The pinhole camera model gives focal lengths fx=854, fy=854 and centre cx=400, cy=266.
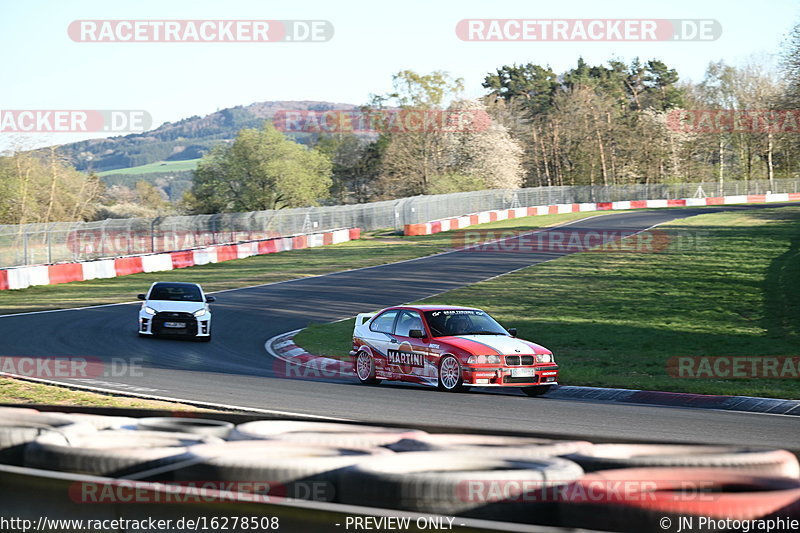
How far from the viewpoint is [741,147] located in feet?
350

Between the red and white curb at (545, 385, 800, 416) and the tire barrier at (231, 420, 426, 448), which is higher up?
the tire barrier at (231, 420, 426, 448)

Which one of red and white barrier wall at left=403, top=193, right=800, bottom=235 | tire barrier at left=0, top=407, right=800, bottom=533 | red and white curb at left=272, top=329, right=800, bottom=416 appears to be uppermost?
red and white barrier wall at left=403, top=193, right=800, bottom=235

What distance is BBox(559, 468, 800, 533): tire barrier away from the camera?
3.44m

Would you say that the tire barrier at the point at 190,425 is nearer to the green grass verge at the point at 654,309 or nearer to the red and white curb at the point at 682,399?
the red and white curb at the point at 682,399

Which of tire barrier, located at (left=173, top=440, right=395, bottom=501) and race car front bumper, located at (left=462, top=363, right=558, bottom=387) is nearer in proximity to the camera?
tire barrier, located at (left=173, top=440, right=395, bottom=501)

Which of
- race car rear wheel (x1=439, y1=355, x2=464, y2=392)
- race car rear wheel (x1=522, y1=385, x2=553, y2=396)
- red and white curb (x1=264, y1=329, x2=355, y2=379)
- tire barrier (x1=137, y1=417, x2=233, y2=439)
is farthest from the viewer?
red and white curb (x1=264, y1=329, x2=355, y2=379)

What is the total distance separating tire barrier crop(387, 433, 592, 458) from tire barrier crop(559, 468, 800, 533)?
681mm

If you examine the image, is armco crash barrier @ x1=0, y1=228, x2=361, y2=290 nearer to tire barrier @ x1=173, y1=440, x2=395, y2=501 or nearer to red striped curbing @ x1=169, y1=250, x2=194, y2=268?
red striped curbing @ x1=169, y1=250, x2=194, y2=268

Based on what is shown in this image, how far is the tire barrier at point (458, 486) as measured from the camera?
12.2 ft

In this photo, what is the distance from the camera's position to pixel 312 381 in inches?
579

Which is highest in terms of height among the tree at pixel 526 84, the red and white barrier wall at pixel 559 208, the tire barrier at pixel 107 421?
the tree at pixel 526 84

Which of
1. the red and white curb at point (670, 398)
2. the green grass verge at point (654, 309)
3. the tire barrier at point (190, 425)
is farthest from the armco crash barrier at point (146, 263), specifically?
the tire barrier at point (190, 425)

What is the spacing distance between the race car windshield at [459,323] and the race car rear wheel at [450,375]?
0.67 meters

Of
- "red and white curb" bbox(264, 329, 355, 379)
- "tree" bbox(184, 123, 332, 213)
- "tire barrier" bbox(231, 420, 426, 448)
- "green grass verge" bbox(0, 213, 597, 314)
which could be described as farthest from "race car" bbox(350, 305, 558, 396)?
"tree" bbox(184, 123, 332, 213)
